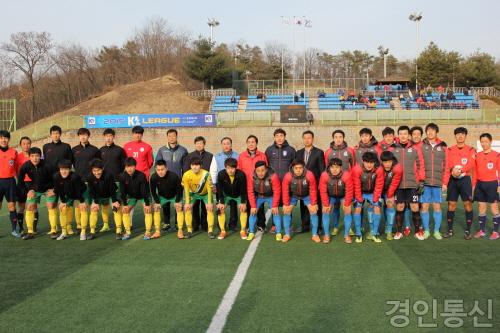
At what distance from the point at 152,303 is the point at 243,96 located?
35.2m

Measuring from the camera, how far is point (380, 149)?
7309 millimetres

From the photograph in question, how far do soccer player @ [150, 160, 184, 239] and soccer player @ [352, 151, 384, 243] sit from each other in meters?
3.00

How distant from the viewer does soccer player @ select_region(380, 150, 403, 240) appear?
660cm

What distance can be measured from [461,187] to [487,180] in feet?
1.41

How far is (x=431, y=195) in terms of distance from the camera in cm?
685

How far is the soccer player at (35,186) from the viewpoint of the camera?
7.07m

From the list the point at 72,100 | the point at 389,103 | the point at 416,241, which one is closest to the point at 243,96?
the point at 389,103

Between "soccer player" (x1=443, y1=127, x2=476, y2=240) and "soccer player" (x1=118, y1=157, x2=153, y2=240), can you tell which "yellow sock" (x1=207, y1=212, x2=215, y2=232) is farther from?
"soccer player" (x1=443, y1=127, x2=476, y2=240)

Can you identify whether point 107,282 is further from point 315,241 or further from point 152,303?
point 315,241

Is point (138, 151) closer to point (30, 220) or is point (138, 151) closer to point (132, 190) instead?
point (132, 190)

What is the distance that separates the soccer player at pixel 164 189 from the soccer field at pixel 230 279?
0.38m

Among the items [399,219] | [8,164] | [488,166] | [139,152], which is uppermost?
[139,152]

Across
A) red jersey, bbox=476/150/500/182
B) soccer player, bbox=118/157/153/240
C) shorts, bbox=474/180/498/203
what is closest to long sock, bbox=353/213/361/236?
shorts, bbox=474/180/498/203

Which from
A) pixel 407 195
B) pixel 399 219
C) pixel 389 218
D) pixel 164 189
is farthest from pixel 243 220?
pixel 407 195
